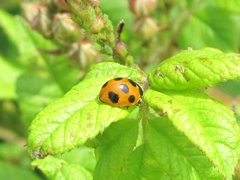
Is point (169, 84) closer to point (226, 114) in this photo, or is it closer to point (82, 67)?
point (226, 114)

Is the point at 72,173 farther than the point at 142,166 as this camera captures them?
Yes

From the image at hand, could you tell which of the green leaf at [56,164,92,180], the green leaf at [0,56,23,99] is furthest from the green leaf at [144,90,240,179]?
the green leaf at [0,56,23,99]

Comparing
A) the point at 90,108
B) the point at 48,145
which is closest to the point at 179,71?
the point at 90,108

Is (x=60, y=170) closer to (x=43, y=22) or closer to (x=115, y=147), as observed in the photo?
(x=115, y=147)

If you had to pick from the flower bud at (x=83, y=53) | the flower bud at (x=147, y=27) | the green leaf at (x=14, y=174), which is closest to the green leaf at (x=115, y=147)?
the flower bud at (x=83, y=53)

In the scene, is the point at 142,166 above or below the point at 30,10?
below

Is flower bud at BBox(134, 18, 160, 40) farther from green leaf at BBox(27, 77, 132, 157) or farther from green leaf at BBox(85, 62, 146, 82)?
green leaf at BBox(27, 77, 132, 157)

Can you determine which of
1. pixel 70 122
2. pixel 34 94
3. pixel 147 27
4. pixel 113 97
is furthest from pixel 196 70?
pixel 34 94
